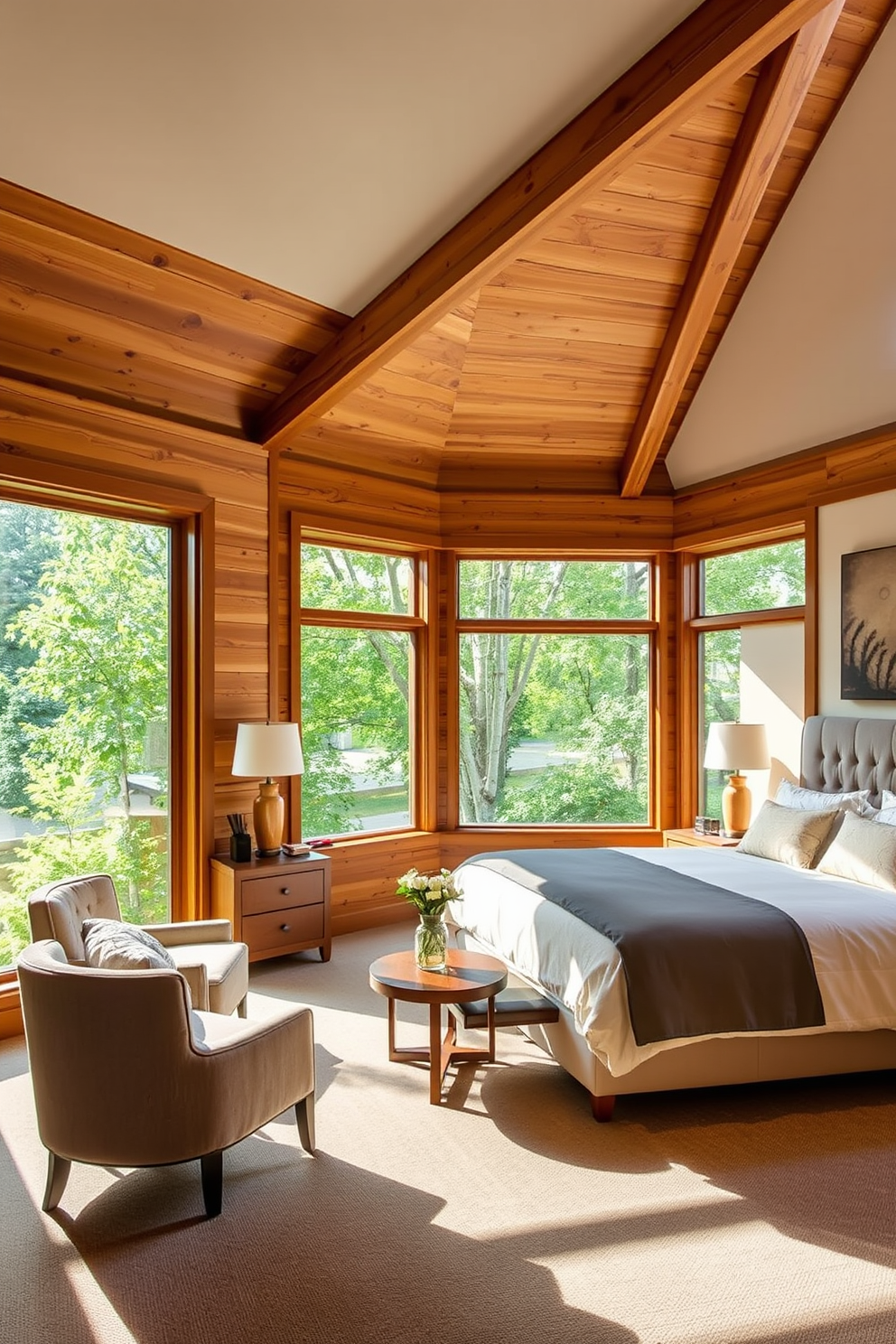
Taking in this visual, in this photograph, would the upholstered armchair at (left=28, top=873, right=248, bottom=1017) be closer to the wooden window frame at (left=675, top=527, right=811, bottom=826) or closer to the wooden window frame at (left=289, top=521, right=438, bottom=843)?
the wooden window frame at (left=289, top=521, right=438, bottom=843)

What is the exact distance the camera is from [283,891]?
479cm

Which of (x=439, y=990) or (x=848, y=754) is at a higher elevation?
(x=848, y=754)

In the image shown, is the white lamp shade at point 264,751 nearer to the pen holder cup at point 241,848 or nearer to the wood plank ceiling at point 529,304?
the pen holder cup at point 241,848

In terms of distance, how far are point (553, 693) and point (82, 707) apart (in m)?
3.27

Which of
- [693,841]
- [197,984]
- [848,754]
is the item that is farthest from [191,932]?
[848,754]

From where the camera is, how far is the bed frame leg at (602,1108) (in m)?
3.17

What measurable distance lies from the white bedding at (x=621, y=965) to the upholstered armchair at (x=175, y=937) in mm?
951

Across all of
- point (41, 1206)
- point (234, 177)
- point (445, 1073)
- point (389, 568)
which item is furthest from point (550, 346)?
point (41, 1206)

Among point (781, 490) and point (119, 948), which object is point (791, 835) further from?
point (119, 948)

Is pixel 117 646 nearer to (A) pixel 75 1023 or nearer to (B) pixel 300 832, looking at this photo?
(B) pixel 300 832

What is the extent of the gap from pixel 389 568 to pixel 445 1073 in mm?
3420

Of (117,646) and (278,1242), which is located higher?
(117,646)

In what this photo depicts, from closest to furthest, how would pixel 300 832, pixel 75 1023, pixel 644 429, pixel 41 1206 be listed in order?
pixel 75 1023 → pixel 41 1206 → pixel 300 832 → pixel 644 429

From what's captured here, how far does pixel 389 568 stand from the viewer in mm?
6117
